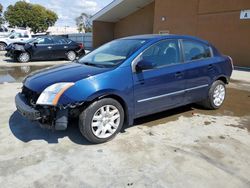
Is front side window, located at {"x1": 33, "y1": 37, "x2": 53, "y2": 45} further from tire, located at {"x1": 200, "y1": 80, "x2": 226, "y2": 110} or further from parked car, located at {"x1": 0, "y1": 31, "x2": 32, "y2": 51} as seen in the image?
tire, located at {"x1": 200, "y1": 80, "x2": 226, "y2": 110}

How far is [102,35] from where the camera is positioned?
24.5 metres

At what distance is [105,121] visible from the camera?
371cm

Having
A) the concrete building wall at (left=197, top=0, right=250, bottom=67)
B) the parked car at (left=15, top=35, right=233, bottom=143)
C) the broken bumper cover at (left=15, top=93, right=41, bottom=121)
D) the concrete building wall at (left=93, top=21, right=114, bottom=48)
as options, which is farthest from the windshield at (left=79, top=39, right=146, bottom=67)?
the concrete building wall at (left=93, top=21, right=114, bottom=48)

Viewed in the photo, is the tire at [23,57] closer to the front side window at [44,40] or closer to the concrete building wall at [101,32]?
the front side window at [44,40]

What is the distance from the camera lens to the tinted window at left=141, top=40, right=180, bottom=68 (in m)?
4.19

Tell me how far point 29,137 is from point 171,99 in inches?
97.7

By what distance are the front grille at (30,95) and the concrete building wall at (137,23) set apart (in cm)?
1831

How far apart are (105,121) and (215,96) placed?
2868 millimetres

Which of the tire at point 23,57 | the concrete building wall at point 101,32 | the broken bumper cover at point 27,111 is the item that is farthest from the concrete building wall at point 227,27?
the broken bumper cover at point 27,111

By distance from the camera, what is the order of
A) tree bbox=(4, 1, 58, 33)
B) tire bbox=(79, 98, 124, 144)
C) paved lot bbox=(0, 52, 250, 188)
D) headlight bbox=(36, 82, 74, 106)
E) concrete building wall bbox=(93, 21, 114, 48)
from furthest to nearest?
1. tree bbox=(4, 1, 58, 33)
2. concrete building wall bbox=(93, 21, 114, 48)
3. tire bbox=(79, 98, 124, 144)
4. headlight bbox=(36, 82, 74, 106)
5. paved lot bbox=(0, 52, 250, 188)

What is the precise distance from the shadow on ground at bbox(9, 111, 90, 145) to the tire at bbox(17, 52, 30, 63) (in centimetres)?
994

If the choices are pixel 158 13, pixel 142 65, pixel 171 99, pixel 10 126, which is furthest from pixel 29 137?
pixel 158 13

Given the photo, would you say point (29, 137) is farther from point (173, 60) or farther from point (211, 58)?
point (211, 58)

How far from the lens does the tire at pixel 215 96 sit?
528cm
